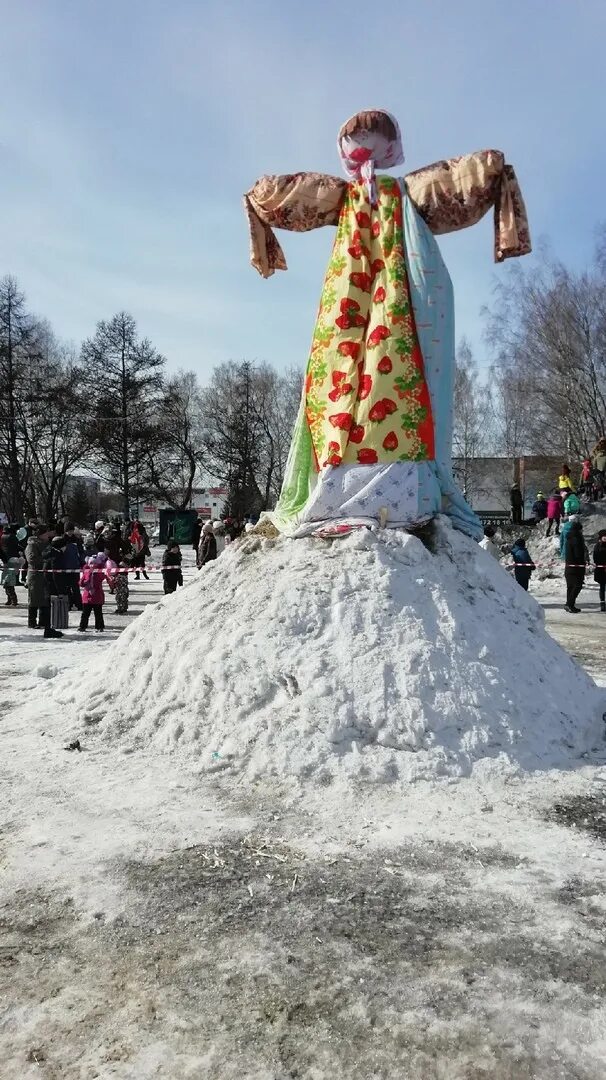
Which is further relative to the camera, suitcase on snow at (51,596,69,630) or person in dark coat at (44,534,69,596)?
person in dark coat at (44,534,69,596)

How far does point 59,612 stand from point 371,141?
28.2 feet

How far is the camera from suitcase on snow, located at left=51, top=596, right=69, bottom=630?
38.1 ft

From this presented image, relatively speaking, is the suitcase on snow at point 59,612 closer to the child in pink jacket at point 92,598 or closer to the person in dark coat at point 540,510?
the child in pink jacket at point 92,598

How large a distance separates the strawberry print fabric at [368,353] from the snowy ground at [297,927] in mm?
2509

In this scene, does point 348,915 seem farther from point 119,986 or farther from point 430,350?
point 430,350

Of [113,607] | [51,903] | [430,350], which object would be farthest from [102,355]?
[51,903]

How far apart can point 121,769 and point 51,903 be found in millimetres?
1432

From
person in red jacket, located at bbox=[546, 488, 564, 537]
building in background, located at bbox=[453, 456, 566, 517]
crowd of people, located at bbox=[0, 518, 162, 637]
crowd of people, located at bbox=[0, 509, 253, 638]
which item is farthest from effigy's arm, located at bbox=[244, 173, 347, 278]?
building in background, located at bbox=[453, 456, 566, 517]

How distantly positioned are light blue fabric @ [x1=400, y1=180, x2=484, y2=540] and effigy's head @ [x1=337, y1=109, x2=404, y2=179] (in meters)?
0.31

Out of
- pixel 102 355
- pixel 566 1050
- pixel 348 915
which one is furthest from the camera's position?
pixel 102 355

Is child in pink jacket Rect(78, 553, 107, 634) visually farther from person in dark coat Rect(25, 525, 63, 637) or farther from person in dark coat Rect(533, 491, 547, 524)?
person in dark coat Rect(533, 491, 547, 524)

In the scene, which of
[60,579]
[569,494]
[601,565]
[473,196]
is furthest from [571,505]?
[473,196]

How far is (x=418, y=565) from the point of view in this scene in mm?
5070

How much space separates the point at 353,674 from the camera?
14.4 ft
